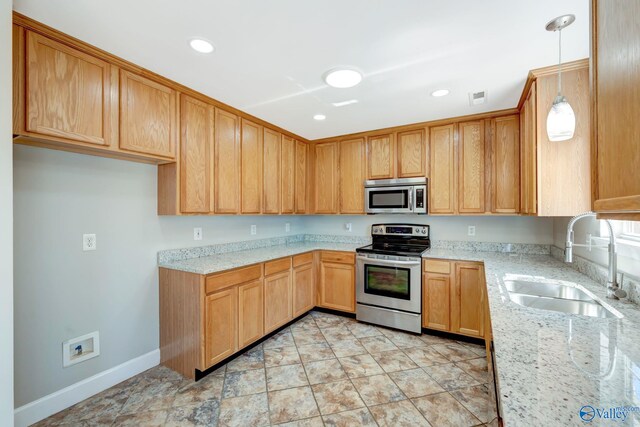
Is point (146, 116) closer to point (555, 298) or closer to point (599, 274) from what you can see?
point (555, 298)

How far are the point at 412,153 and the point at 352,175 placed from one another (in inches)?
32.2

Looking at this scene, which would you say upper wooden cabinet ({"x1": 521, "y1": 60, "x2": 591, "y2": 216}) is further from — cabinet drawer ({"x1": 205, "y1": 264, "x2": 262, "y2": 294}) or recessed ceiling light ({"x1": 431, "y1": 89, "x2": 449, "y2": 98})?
cabinet drawer ({"x1": 205, "y1": 264, "x2": 262, "y2": 294})

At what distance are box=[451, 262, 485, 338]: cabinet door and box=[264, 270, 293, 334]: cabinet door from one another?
1.77m

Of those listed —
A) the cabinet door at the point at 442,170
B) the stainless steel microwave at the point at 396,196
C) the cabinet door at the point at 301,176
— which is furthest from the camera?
the cabinet door at the point at 301,176

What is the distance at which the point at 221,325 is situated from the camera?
2.27 metres

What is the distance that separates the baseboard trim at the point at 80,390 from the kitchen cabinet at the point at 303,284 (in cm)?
144

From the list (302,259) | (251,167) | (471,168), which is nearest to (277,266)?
(302,259)

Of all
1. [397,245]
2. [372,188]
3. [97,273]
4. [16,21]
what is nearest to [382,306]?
[397,245]

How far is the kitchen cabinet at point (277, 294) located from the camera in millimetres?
2773

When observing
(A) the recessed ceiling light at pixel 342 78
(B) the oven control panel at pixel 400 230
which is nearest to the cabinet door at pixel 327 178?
(B) the oven control panel at pixel 400 230

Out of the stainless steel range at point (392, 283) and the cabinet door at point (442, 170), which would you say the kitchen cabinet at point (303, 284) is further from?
the cabinet door at point (442, 170)

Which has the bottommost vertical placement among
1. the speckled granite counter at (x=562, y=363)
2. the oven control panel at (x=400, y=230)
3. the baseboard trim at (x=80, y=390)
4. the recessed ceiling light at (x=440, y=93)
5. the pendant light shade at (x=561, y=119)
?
the baseboard trim at (x=80, y=390)

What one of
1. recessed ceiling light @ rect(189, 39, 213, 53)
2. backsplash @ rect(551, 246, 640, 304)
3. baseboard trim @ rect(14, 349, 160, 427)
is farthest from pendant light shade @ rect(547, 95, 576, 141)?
baseboard trim @ rect(14, 349, 160, 427)

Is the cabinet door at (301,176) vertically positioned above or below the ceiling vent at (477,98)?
below
